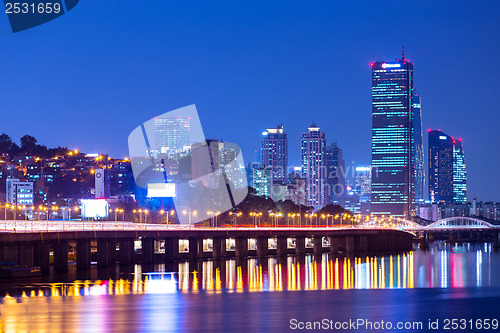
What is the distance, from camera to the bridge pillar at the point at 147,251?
10806 cm

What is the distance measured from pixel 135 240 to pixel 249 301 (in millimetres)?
65173

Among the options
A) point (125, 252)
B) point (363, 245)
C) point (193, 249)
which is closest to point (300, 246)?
point (363, 245)

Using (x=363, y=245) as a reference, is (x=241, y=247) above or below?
above

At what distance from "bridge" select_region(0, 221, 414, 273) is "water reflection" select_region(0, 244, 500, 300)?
463 centimetres

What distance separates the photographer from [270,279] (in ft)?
260

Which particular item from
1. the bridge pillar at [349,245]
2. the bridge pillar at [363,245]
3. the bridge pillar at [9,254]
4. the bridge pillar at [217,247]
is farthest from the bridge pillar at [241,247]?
the bridge pillar at [9,254]

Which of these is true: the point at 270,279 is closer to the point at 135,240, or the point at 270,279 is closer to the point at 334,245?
the point at 135,240

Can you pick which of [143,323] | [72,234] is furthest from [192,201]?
[143,323]

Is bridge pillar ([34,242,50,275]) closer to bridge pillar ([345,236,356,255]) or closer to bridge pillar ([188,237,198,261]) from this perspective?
bridge pillar ([188,237,198,261])

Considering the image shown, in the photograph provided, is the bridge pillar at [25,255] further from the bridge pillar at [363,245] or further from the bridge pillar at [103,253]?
the bridge pillar at [363,245]

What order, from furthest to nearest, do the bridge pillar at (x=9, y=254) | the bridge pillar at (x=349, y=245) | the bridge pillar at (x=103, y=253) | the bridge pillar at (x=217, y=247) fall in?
the bridge pillar at (x=349, y=245)
the bridge pillar at (x=217, y=247)
the bridge pillar at (x=103, y=253)
the bridge pillar at (x=9, y=254)

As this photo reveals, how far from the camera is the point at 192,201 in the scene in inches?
6718

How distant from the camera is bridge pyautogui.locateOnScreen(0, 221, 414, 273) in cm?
8694

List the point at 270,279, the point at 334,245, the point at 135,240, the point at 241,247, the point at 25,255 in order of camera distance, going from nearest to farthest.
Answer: the point at 270,279 < the point at 25,255 < the point at 135,240 < the point at 241,247 < the point at 334,245
